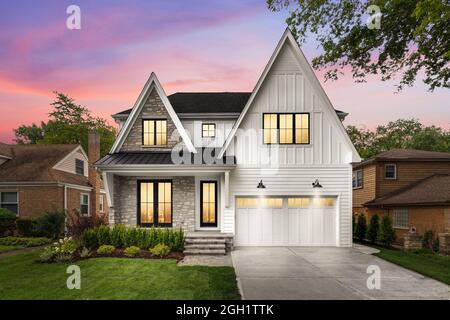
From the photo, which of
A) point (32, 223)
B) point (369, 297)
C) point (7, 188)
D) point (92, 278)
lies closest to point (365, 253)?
point (369, 297)

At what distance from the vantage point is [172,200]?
14.8m

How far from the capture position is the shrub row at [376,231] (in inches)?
672

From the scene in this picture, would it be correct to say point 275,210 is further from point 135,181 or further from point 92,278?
point 92,278

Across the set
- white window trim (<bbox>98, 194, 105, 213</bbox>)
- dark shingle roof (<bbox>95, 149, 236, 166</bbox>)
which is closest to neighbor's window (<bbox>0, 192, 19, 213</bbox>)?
white window trim (<bbox>98, 194, 105, 213</bbox>)

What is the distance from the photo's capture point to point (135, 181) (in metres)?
14.9

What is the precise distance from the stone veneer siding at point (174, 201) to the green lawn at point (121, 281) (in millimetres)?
3771

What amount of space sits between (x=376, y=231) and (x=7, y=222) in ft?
76.2

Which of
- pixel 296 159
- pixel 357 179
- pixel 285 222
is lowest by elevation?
pixel 285 222

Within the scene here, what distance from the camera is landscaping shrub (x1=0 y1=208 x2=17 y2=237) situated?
1894 cm

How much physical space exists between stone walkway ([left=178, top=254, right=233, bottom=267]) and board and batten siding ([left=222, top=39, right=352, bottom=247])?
3033 millimetres

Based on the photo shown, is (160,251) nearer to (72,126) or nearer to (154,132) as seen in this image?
(154,132)

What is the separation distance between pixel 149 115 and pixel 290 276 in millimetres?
10521

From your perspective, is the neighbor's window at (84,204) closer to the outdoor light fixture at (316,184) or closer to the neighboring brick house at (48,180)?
the neighboring brick house at (48,180)

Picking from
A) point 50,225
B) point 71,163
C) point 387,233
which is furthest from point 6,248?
point 387,233
